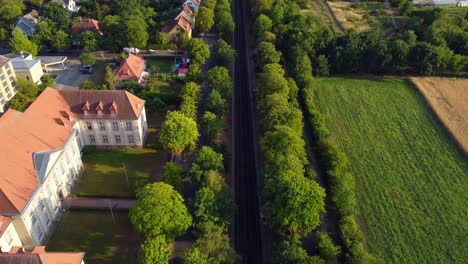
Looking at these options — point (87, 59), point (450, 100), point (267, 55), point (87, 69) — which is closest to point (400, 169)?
point (450, 100)

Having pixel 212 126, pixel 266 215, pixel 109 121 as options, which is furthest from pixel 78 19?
pixel 266 215

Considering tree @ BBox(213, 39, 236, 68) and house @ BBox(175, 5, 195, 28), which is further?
house @ BBox(175, 5, 195, 28)

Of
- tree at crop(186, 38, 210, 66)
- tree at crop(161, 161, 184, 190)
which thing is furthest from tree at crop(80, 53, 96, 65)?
tree at crop(161, 161, 184, 190)

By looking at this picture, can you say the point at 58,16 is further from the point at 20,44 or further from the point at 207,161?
the point at 207,161

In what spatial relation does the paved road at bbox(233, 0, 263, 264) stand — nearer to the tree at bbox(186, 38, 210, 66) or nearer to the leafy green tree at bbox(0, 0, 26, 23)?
the tree at bbox(186, 38, 210, 66)

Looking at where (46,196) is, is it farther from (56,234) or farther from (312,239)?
(312,239)
